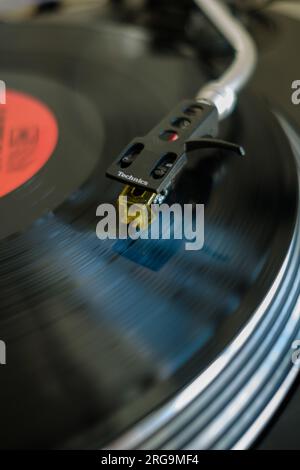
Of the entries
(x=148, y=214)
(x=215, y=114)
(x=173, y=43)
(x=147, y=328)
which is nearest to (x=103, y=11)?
(x=173, y=43)

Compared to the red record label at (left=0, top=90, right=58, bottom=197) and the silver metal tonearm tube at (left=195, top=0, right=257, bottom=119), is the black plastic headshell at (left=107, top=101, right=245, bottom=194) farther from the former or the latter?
the red record label at (left=0, top=90, right=58, bottom=197)

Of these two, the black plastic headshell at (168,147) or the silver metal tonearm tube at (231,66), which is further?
the silver metal tonearm tube at (231,66)

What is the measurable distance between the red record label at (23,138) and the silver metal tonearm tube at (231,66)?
19cm

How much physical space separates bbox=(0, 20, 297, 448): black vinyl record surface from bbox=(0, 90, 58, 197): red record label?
17 mm

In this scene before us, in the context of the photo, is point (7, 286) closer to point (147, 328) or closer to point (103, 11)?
point (147, 328)

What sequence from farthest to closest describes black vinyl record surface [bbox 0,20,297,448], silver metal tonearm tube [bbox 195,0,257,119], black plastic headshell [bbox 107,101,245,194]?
silver metal tonearm tube [bbox 195,0,257,119] → black plastic headshell [bbox 107,101,245,194] → black vinyl record surface [bbox 0,20,297,448]

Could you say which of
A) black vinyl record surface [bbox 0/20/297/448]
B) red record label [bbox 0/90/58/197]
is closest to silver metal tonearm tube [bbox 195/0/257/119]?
black vinyl record surface [bbox 0/20/297/448]

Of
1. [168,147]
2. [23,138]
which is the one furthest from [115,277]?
[23,138]

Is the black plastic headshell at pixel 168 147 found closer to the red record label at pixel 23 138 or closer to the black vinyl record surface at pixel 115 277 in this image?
the black vinyl record surface at pixel 115 277

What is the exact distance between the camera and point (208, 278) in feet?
1.38

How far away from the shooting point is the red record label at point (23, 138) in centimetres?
58

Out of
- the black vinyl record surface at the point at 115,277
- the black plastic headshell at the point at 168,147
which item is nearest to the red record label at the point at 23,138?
the black vinyl record surface at the point at 115,277

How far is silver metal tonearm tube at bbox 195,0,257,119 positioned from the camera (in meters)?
0.58
